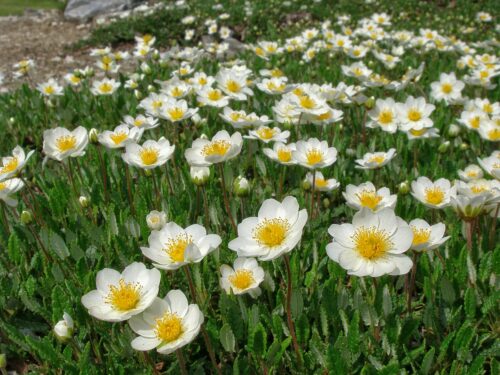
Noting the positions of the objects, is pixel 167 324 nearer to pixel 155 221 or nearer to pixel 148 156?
pixel 155 221

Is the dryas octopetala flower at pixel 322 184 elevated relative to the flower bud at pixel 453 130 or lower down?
elevated

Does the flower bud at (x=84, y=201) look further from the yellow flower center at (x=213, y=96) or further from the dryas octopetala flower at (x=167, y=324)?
the yellow flower center at (x=213, y=96)

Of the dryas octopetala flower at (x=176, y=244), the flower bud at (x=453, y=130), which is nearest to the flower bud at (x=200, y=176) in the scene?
the dryas octopetala flower at (x=176, y=244)

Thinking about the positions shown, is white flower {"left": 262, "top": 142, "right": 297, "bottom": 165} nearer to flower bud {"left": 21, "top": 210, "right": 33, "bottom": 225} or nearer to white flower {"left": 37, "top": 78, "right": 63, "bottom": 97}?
flower bud {"left": 21, "top": 210, "right": 33, "bottom": 225}

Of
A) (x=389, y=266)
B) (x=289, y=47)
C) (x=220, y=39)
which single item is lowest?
(x=220, y=39)

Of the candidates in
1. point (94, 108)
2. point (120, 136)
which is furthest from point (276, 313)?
point (94, 108)

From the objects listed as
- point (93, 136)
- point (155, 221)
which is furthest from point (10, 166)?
point (155, 221)

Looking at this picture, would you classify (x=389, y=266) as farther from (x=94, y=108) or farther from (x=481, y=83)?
(x=94, y=108)
